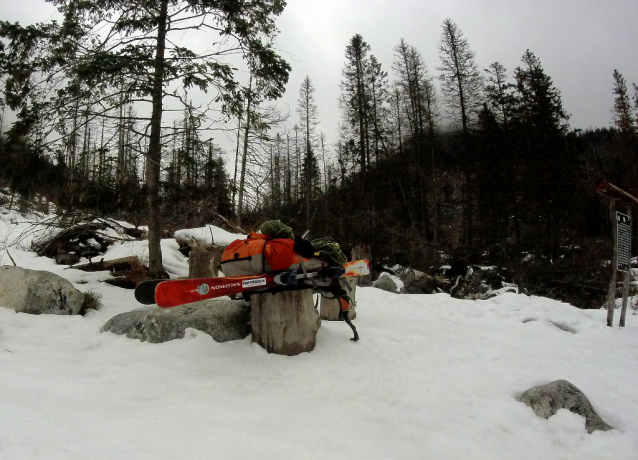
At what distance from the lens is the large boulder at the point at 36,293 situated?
Answer: 387 cm

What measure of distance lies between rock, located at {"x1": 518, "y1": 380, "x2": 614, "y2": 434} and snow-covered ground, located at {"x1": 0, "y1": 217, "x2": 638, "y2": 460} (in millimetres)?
65

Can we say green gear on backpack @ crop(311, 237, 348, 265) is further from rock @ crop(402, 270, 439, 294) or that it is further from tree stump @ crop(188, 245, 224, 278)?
rock @ crop(402, 270, 439, 294)

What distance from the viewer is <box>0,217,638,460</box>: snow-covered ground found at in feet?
6.17

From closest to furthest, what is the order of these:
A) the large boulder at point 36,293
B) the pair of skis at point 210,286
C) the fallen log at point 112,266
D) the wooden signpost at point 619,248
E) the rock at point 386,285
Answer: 1. the pair of skis at point 210,286
2. the large boulder at point 36,293
3. the wooden signpost at point 619,248
4. the fallen log at point 112,266
5. the rock at point 386,285

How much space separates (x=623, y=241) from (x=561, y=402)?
15.9 feet

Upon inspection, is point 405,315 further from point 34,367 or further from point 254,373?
point 34,367

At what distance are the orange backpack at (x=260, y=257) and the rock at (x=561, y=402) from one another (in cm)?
220

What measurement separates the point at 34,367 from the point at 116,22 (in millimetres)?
5998

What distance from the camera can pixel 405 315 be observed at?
6172mm

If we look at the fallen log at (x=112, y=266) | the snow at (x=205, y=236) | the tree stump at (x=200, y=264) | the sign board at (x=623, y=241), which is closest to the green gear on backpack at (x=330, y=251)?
the tree stump at (x=200, y=264)

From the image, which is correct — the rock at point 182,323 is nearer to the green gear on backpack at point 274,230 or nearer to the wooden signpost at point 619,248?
the green gear on backpack at point 274,230

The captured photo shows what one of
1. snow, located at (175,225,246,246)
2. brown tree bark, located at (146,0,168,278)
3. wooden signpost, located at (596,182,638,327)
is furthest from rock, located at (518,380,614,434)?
snow, located at (175,225,246,246)

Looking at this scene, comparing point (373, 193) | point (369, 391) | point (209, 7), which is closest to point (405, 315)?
point (369, 391)

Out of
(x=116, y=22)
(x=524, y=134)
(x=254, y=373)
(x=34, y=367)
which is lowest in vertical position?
(x=254, y=373)
